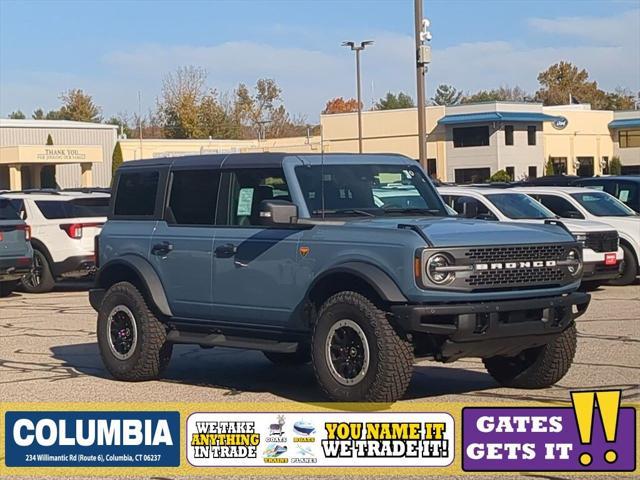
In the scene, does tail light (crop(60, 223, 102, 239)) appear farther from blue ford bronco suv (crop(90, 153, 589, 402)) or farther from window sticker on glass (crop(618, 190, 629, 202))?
window sticker on glass (crop(618, 190, 629, 202))

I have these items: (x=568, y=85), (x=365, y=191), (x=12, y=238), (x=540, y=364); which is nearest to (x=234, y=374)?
(x=365, y=191)

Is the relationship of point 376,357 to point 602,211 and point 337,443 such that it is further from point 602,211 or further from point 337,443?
point 602,211

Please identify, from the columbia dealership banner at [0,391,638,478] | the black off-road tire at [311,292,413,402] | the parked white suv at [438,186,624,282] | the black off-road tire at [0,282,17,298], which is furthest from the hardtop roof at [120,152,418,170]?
the black off-road tire at [0,282,17,298]

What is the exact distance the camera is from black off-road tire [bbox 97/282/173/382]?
1052 cm

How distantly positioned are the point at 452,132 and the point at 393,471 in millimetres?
62780

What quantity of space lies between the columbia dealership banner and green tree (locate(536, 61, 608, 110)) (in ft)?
374

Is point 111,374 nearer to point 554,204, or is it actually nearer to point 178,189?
point 178,189

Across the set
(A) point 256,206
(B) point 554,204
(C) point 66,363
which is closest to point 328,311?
(A) point 256,206

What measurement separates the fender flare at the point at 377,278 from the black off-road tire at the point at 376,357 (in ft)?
0.52

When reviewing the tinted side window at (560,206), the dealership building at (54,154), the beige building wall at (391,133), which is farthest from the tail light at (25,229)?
the beige building wall at (391,133)

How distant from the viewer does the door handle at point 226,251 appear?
9909 mm

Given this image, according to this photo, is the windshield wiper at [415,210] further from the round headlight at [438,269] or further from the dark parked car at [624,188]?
the dark parked car at [624,188]

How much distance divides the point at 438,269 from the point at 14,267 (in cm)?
1225

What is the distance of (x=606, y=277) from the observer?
18.1 m
